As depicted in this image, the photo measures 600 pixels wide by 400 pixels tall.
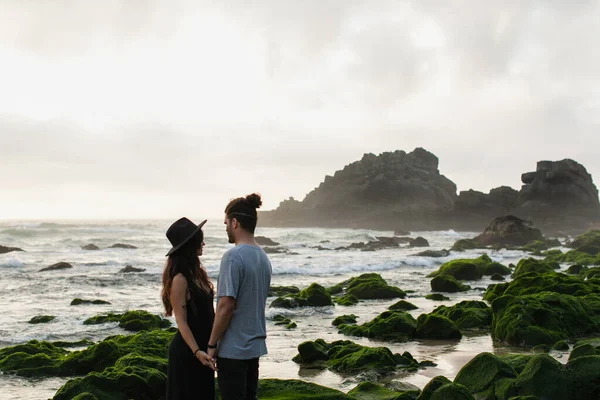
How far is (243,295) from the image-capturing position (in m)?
4.07

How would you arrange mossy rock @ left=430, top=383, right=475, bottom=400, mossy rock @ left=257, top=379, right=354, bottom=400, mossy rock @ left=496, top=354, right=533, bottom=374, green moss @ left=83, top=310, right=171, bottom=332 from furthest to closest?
green moss @ left=83, top=310, right=171, bottom=332 < mossy rock @ left=496, top=354, right=533, bottom=374 < mossy rock @ left=257, top=379, right=354, bottom=400 < mossy rock @ left=430, top=383, right=475, bottom=400

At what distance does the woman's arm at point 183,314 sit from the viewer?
3.99 meters

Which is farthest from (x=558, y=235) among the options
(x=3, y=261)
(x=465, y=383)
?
(x=465, y=383)

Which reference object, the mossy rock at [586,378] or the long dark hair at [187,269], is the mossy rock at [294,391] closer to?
the mossy rock at [586,378]

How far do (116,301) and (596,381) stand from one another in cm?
1546

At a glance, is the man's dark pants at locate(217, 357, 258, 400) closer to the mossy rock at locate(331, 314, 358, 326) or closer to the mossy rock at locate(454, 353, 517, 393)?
the mossy rock at locate(454, 353, 517, 393)

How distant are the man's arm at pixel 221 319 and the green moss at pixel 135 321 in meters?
9.79

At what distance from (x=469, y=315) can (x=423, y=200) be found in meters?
105

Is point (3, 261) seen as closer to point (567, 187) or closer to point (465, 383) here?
point (465, 383)

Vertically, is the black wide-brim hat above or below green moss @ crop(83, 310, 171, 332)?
above

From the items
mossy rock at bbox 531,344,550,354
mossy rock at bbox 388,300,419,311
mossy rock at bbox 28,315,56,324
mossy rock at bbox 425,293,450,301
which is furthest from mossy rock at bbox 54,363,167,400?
mossy rock at bbox 425,293,450,301

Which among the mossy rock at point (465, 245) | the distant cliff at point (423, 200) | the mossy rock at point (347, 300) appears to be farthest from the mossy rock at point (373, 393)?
the distant cliff at point (423, 200)

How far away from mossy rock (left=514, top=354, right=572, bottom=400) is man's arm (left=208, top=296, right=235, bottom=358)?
4.22 meters

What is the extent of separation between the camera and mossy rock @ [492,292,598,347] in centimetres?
1064
